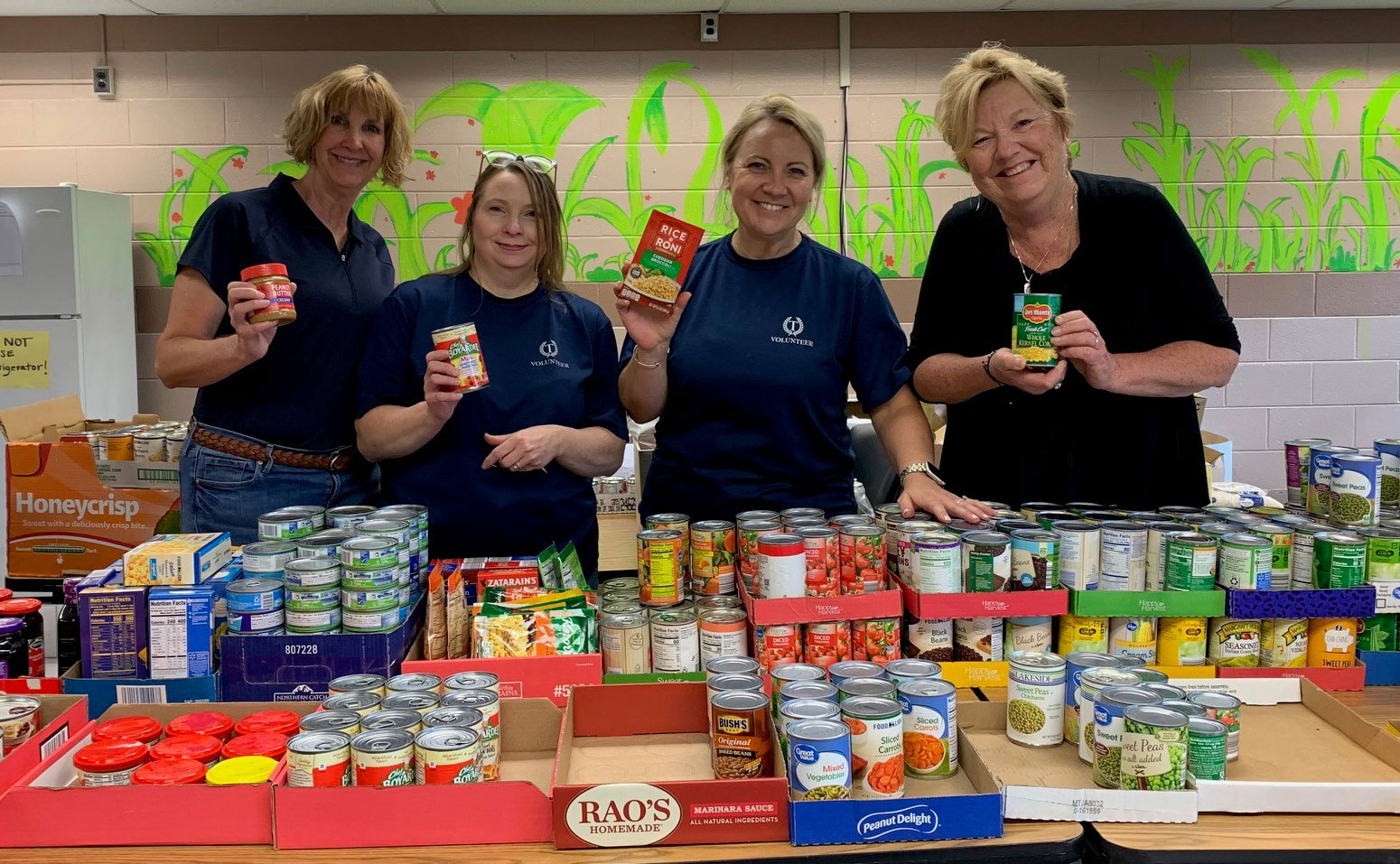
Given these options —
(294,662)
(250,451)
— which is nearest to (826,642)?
(294,662)

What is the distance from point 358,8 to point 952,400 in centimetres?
388

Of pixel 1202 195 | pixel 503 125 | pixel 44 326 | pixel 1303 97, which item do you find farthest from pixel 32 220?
pixel 1303 97

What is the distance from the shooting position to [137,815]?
4.31 ft

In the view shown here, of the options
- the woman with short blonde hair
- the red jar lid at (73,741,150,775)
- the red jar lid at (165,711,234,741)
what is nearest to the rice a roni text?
the woman with short blonde hair

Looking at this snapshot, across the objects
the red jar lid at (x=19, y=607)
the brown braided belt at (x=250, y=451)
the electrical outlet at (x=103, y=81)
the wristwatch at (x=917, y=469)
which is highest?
the electrical outlet at (x=103, y=81)

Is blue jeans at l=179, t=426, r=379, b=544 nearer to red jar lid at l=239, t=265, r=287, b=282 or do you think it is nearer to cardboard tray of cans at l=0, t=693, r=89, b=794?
red jar lid at l=239, t=265, r=287, b=282

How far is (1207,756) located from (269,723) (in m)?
1.30

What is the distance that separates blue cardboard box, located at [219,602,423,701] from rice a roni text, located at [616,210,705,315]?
887 millimetres

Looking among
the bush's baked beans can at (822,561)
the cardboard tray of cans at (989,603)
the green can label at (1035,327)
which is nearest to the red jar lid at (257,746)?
the bush's baked beans can at (822,561)

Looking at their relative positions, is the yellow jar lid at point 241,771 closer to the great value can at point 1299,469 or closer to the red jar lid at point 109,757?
the red jar lid at point 109,757

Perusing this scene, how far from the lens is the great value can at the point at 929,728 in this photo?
56.6 inches

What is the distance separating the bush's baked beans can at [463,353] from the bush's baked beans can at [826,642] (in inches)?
32.8

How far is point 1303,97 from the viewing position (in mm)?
5336

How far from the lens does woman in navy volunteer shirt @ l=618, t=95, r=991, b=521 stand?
2.29 metres
